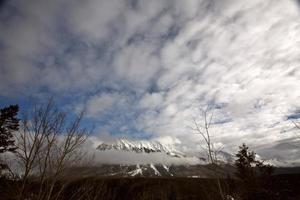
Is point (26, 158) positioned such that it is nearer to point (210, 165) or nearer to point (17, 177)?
point (17, 177)

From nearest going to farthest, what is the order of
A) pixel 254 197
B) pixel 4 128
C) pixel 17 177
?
pixel 17 177
pixel 254 197
pixel 4 128

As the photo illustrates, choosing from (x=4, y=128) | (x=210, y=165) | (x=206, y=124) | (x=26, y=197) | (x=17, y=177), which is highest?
(x=4, y=128)

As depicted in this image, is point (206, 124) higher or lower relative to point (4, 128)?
lower

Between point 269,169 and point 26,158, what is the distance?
39.0m

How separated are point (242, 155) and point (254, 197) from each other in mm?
24447

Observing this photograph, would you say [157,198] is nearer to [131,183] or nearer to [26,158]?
[131,183]

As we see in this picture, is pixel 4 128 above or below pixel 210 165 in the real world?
above

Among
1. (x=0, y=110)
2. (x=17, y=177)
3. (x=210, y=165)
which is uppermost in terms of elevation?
(x=0, y=110)

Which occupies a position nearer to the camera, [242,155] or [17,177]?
[17,177]

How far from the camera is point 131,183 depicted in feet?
456

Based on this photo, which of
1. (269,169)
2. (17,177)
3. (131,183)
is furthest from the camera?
(131,183)

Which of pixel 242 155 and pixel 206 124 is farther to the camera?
pixel 242 155

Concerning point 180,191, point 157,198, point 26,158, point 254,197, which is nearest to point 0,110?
point 26,158

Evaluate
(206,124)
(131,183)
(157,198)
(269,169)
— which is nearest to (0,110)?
(206,124)
